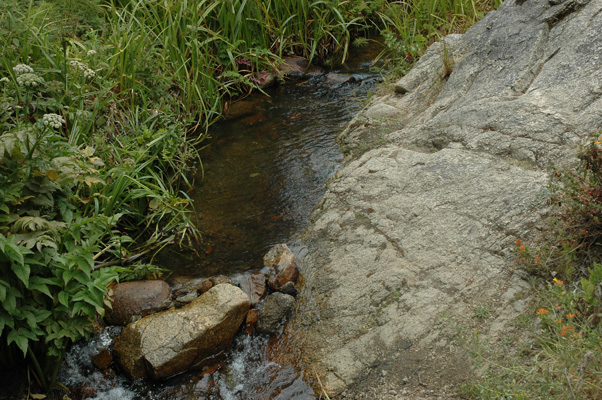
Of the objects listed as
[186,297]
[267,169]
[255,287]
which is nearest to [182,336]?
[186,297]

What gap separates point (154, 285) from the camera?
391 centimetres

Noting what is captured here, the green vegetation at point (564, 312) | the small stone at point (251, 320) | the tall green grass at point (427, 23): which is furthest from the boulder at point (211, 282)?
the tall green grass at point (427, 23)

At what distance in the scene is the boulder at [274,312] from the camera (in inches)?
142

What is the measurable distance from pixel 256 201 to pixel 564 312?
3.03 metres

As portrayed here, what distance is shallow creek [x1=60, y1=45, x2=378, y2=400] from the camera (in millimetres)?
3311

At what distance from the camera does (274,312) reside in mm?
3641

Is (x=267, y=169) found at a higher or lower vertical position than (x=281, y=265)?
lower

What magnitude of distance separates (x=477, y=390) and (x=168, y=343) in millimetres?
1955

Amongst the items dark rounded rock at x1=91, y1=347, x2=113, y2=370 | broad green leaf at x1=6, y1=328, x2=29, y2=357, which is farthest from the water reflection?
broad green leaf at x1=6, y1=328, x2=29, y2=357

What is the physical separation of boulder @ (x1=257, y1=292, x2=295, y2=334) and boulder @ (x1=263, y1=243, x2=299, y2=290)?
177 millimetres

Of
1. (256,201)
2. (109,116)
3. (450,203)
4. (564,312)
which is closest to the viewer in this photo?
(564,312)

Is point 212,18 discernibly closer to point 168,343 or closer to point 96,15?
point 96,15

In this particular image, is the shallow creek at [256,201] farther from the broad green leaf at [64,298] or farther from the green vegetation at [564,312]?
the green vegetation at [564,312]

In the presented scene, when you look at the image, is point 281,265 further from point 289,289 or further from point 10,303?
point 10,303
